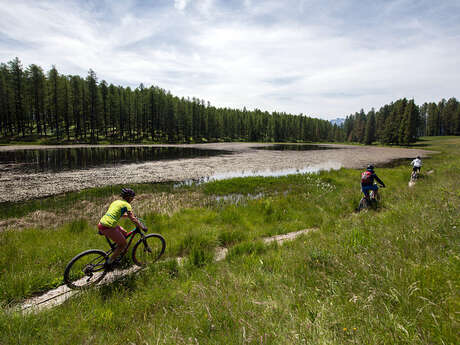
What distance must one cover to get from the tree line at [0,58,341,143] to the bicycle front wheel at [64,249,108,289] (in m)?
80.6

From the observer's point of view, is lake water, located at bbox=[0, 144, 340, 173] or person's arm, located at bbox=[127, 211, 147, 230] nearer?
person's arm, located at bbox=[127, 211, 147, 230]

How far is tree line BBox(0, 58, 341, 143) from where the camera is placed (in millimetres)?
68000

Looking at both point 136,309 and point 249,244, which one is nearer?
point 136,309

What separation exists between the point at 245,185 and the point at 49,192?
52.0 ft

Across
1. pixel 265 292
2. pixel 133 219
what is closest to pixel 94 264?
pixel 133 219

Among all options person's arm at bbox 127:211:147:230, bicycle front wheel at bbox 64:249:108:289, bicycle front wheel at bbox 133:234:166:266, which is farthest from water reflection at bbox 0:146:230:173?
person's arm at bbox 127:211:147:230

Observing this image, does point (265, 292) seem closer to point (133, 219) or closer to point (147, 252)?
point (133, 219)

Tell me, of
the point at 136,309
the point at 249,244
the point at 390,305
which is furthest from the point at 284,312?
the point at 249,244

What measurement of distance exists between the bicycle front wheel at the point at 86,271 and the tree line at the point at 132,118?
8057cm

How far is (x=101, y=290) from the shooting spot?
5188 mm

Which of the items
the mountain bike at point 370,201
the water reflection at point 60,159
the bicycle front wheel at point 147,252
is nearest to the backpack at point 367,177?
the mountain bike at point 370,201

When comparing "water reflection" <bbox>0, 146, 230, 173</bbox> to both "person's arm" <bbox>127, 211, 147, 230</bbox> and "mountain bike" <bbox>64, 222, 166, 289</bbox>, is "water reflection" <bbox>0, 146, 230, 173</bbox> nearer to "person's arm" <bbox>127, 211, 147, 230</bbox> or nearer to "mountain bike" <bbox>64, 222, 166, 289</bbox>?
"mountain bike" <bbox>64, 222, 166, 289</bbox>

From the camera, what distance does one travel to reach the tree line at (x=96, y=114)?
6800 cm

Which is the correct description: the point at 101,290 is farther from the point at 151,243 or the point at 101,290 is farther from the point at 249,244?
the point at 249,244
